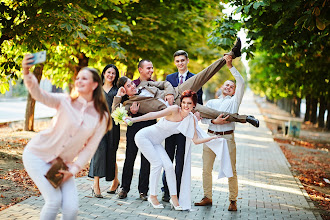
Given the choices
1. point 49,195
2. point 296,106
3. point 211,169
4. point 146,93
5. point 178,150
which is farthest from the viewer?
point 296,106

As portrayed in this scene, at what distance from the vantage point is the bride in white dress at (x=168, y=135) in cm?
711

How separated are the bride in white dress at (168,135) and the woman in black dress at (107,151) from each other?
0.75 m

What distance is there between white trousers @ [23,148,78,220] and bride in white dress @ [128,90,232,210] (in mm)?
2846

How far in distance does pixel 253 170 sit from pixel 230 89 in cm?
569

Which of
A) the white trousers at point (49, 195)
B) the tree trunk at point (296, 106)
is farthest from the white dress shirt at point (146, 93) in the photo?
the tree trunk at point (296, 106)

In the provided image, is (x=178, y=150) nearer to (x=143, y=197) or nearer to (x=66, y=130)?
(x=143, y=197)

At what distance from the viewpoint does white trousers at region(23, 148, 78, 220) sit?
4277 millimetres

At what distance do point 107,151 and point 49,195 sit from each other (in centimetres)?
344

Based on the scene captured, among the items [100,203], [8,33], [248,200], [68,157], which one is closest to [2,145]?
[8,33]

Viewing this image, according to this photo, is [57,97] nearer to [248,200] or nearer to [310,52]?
[248,200]

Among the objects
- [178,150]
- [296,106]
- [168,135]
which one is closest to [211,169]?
[178,150]

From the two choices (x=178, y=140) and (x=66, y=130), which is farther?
(x=178, y=140)

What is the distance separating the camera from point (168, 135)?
23.9ft

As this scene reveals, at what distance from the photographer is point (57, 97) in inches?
174
